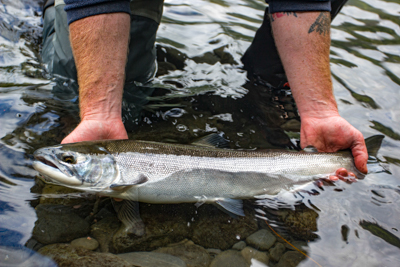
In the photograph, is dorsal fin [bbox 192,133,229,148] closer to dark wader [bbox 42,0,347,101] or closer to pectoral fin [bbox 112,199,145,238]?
pectoral fin [bbox 112,199,145,238]

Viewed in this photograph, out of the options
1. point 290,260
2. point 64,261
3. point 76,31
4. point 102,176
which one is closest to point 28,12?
point 76,31

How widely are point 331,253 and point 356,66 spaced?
394 cm

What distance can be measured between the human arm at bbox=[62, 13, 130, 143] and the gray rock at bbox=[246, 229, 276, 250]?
1.55 m

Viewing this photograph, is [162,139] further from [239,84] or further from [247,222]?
[239,84]

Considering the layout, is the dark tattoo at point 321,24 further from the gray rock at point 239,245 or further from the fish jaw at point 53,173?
the fish jaw at point 53,173

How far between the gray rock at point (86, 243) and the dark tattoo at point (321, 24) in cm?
308

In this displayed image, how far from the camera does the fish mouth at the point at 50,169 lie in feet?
7.38

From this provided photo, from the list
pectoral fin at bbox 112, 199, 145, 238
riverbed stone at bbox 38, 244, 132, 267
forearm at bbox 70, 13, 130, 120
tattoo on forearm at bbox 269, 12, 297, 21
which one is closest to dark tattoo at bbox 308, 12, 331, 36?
tattoo on forearm at bbox 269, 12, 297, 21

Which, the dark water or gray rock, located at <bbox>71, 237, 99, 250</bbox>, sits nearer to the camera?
gray rock, located at <bbox>71, 237, 99, 250</bbox>

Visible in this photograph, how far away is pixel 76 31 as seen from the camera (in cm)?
294

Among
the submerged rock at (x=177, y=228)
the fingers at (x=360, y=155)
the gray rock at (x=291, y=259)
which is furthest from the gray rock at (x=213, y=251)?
the fingers at (x=360, y=155)

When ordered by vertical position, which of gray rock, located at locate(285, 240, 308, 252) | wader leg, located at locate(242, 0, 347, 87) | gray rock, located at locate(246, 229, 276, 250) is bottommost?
gray rock, located at locate(246, 229, 276, 250)

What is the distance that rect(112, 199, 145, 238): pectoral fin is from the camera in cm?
248

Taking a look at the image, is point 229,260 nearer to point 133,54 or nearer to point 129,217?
point 129,217
